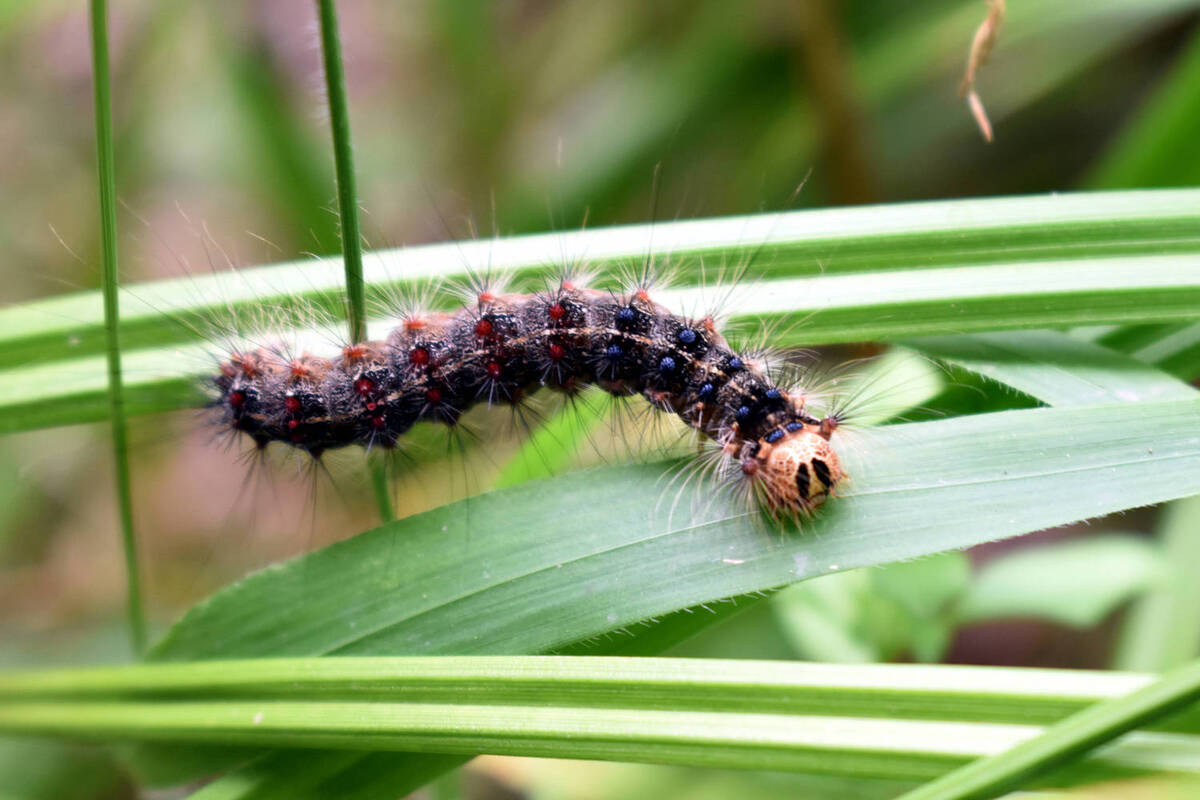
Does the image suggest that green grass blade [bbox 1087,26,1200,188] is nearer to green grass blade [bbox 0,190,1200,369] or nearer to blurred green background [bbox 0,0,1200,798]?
green grass blade [bbox 0,190,1200,369]

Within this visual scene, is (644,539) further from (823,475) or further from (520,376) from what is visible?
(520,376)

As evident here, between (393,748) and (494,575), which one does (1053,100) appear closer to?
(494,575)

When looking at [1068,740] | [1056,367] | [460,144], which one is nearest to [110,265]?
[1068,740]

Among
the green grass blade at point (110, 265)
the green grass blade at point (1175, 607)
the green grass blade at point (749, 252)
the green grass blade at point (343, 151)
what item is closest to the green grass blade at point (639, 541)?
the green grass blade at point (110, 265)

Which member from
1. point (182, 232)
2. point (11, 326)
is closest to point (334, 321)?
point (11, 326)

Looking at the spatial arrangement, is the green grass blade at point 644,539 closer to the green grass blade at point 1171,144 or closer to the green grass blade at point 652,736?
the green grass blade at point 652,736

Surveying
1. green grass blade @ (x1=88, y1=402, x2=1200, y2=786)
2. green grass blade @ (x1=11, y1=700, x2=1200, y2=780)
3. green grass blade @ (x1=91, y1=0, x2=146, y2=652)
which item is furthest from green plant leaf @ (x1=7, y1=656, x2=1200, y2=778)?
green grass blade @ (x1=91, y1=0, x2=146, y2=652)

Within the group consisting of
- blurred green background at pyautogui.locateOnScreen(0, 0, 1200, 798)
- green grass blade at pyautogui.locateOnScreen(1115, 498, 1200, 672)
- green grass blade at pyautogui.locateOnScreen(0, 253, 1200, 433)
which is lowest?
green grass blade at pyautogui.locateOnScreen(1115, 498, 1200, 672)
